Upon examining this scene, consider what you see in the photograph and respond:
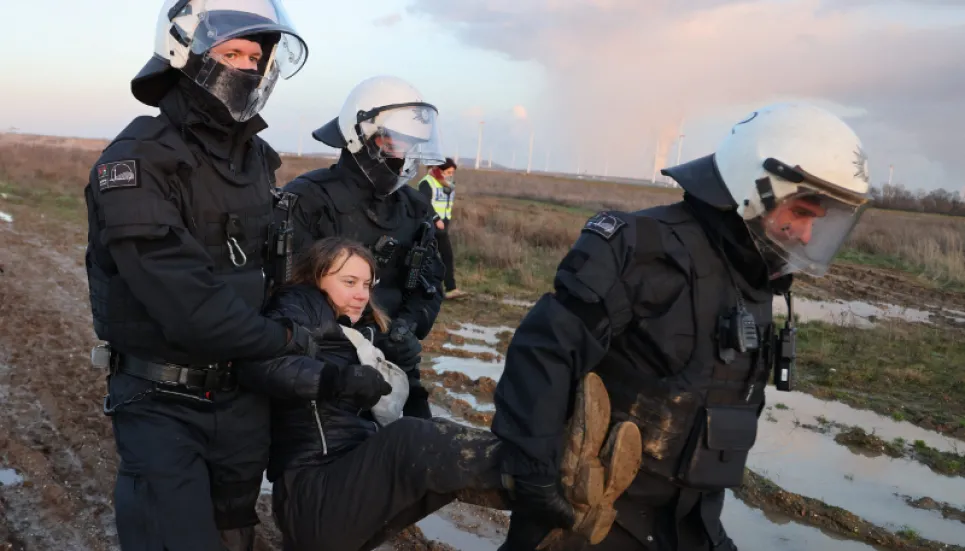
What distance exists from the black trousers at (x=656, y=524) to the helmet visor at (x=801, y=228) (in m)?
0.79

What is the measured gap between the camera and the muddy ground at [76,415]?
13.1 ft

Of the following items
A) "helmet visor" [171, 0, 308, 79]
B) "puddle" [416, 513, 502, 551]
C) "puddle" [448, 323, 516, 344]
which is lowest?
"puddle" [416, 513, 502, 551]

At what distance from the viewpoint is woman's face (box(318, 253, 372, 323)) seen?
3.16m

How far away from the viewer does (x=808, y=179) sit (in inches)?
94.3

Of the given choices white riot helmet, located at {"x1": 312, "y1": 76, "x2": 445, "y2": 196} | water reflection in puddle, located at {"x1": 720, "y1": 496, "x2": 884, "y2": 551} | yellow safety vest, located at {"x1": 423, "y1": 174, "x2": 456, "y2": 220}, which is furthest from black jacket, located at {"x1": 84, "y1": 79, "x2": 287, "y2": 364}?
yellow safety vest, located at {"x1": 423, "y1": 174, "x2": 456, "y2": 220}

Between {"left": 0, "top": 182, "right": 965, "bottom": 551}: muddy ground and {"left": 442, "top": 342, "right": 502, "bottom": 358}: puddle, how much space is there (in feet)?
0.16

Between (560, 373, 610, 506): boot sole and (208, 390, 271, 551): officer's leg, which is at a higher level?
(560, 373, 610, 506): boot sole

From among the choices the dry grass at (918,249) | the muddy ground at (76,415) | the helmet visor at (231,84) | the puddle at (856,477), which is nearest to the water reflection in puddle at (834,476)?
the puddle at (856,477)

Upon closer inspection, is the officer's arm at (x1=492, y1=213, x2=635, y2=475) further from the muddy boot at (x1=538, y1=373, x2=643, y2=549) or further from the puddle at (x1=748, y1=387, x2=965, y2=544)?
the puddle at (x1=748, y1=387, x2=965, y2=544)

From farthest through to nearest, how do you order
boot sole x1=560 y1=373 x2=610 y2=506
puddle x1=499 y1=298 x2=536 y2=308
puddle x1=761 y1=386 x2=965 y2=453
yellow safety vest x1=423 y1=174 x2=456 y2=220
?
puddle x1=499 y1=298 x2=536 y2=308
yellow safety vest x1=423 y1=174 x2=456 y2=220
puddle x1=761 y1=386 x2=965 y2=453
boot sole x1=560 y1=373 x2=610 y2=506

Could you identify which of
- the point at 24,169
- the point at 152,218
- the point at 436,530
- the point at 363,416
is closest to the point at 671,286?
the point at 363,416

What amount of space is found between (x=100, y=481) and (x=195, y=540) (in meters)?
2.34

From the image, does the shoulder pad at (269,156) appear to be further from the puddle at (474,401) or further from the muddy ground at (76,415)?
the puddle at (474,401)

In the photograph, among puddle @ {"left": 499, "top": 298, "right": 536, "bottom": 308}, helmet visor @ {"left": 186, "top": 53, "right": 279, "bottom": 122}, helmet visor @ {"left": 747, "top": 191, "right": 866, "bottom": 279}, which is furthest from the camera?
puddle @ {"left": 499, "top": 298, "right": 536, "bottom": 308}
